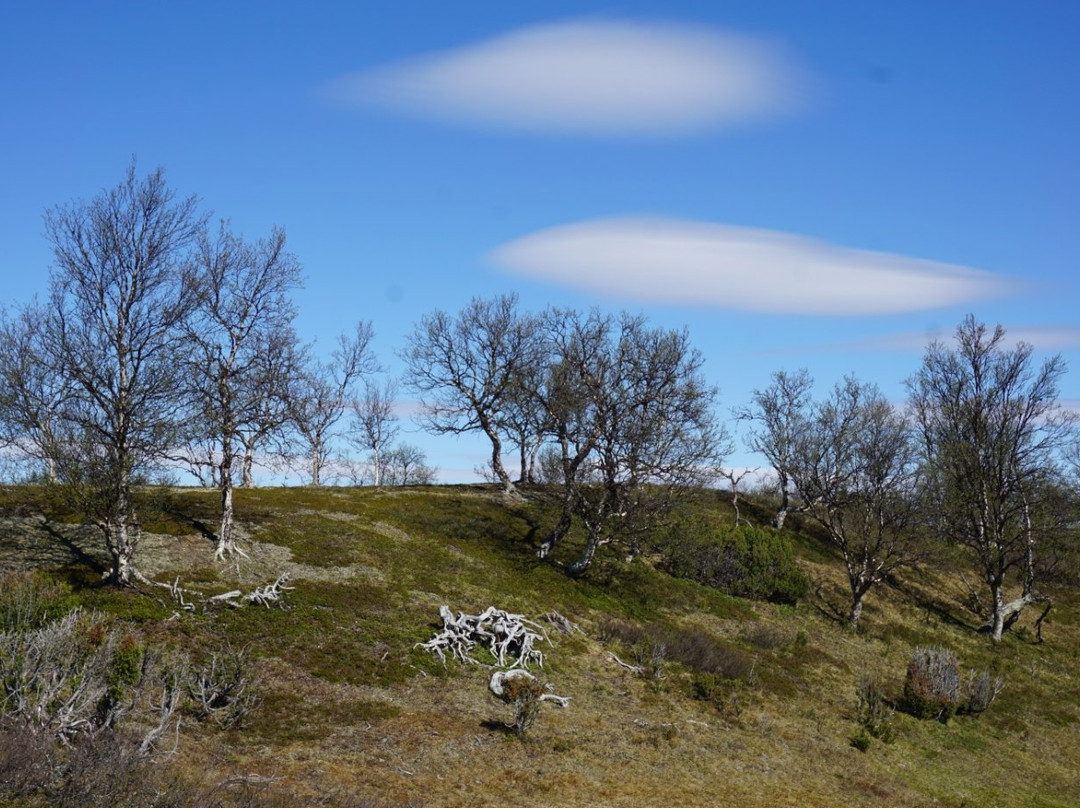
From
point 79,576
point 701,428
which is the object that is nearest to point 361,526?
point 79,576

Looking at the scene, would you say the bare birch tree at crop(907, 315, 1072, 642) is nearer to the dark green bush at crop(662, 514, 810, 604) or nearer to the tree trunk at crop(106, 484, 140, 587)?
the dark green bush at crop(662, 514, 810, 604)

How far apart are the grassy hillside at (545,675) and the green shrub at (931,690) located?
2.07 ft

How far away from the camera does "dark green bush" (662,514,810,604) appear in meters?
40.8

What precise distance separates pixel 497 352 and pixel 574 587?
25.0 meters

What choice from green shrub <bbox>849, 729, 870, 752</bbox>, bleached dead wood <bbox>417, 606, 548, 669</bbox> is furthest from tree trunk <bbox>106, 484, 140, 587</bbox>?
green shrub <bbox>849, 729, 870, 752</bbox>

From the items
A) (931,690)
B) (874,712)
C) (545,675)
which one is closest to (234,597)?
(545,675)

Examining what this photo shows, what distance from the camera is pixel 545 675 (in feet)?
80.6

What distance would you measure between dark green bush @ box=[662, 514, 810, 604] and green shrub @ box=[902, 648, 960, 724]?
11.8 metres

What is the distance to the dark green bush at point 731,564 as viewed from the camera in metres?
40.8

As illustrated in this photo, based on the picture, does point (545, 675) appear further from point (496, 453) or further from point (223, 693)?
point (496, 453)

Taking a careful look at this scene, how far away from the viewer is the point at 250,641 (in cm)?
2209

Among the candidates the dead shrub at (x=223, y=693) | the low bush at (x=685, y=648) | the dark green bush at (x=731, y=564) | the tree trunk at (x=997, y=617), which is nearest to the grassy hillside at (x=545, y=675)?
the low bush at (x=685, y=648)

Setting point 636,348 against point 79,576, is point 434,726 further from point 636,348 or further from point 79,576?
point 636,348

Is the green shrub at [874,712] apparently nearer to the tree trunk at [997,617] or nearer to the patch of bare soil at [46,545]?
the tree trunk at [997,617]
